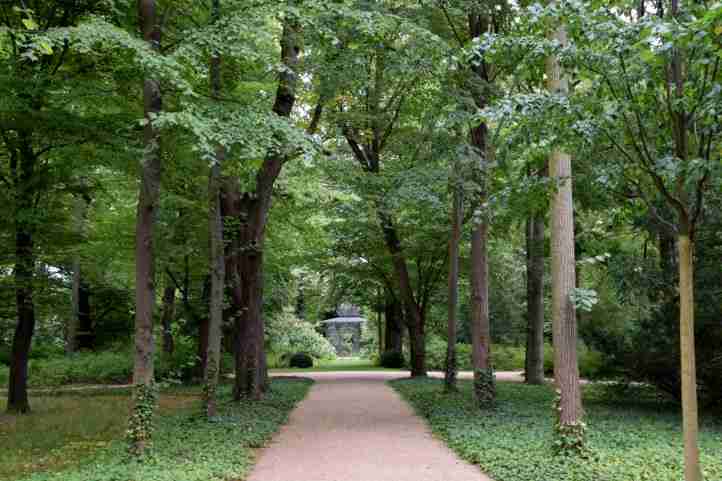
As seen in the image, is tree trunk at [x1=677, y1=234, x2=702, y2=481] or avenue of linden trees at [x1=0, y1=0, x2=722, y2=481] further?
avenue of linden trees at [x1=0, y1=0, x2=722, y2=481]

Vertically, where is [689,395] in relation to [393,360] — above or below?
above

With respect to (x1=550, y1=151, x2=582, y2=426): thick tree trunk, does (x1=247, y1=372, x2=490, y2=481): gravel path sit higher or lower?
lower

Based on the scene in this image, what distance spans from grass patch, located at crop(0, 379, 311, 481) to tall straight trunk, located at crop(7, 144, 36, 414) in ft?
2.14

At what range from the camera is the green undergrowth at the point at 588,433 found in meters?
6.78

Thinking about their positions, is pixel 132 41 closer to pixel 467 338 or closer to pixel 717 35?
pixel 717 35

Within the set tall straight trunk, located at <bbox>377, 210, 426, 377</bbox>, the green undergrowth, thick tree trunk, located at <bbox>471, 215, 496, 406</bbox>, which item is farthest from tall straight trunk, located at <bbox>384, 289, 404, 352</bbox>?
thick tree trunk, located at <bbox>471, 215, 496, 406</bbox>

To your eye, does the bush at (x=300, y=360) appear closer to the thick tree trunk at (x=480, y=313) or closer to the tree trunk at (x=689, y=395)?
the thick tree trunk at (x=480, y=313)

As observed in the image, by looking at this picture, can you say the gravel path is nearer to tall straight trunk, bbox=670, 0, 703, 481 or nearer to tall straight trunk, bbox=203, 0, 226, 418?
tall straight trunk, bbox=203, 0, 226, 418

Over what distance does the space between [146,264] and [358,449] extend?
3.91m

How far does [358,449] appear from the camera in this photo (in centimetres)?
900

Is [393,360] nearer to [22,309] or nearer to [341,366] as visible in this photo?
[341,366]

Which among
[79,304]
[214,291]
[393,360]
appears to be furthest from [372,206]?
[79,304]

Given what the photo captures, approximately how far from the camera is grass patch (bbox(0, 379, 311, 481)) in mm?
6978

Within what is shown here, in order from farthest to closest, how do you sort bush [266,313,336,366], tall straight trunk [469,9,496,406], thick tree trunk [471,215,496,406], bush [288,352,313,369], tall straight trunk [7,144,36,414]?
bush [288,352,313,369]
bush [266,313,336,366]
thick tree trunk [471,215,496,406]
tall straight trunk [469,9,496,406]
tall straight trunk [7,144,36,414]
